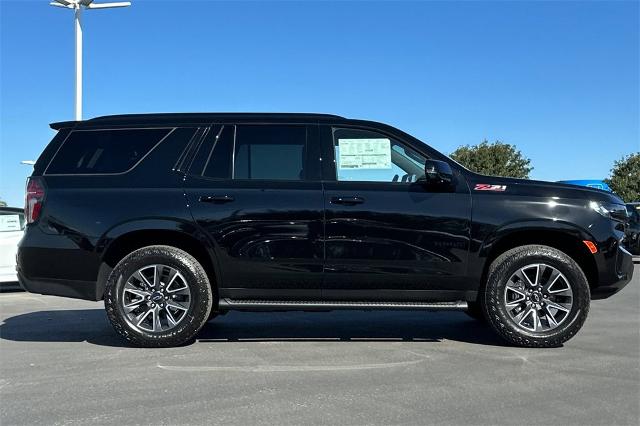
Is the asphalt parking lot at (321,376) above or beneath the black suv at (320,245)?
beneath

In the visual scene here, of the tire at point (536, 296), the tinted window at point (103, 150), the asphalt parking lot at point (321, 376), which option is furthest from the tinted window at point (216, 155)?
the tire at point (536, 296)

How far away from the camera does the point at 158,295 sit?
4.96 meters

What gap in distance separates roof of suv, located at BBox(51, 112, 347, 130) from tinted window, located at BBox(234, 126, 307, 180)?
11 cm

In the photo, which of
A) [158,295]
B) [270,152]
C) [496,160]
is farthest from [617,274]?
[496,160]

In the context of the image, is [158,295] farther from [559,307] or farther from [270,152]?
[559,307]

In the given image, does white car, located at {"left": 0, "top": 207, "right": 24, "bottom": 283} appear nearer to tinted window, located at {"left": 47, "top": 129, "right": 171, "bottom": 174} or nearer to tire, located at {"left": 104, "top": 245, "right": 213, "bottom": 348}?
tinted window, located at {"left": 47, "top": 129, "right": 171, "bottom": 174}

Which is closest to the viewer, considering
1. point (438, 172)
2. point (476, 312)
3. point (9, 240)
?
point (438, 172)

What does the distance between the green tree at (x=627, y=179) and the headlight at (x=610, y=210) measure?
4206 cm

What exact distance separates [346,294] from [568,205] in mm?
2146

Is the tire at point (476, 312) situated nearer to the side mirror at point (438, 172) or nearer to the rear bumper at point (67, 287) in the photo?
the side mirror at point (438, 172)

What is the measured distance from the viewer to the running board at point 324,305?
4941 mm

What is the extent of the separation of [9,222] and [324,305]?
6.80 meters

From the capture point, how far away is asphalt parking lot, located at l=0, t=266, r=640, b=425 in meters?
3.47

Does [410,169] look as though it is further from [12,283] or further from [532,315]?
[12,283]
